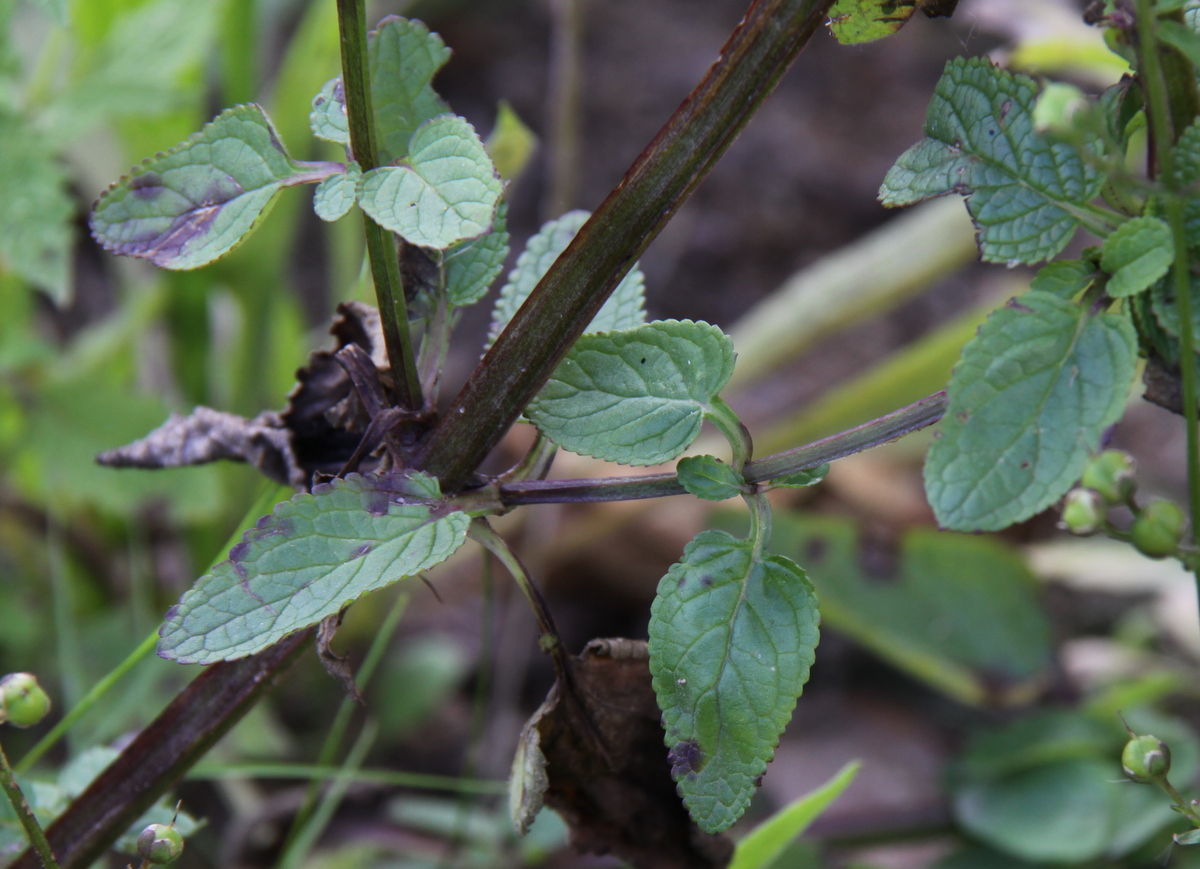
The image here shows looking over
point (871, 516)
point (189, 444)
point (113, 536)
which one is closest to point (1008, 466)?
point (189, 444)

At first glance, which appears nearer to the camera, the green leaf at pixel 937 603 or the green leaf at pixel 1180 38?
the green leaf at pixel 1180 38

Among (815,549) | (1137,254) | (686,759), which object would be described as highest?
(1137,254)

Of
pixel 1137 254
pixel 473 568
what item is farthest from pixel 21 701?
pixel 473 568

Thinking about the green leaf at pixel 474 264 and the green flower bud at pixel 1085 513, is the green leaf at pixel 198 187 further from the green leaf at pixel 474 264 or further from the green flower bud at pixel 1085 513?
the green flower bud at pixel 1085 513

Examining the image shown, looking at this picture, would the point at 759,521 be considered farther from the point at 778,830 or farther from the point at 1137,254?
the point at 778,830

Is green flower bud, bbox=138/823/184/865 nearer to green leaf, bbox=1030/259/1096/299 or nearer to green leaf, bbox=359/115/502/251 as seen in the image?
green leaf, bbox=359/115/502/251

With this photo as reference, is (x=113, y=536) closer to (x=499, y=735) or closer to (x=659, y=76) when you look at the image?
(x=499, y=735)

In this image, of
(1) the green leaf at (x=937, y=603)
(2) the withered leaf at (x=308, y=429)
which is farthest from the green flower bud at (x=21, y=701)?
(1) the green leaf at (x=937, y=603)
